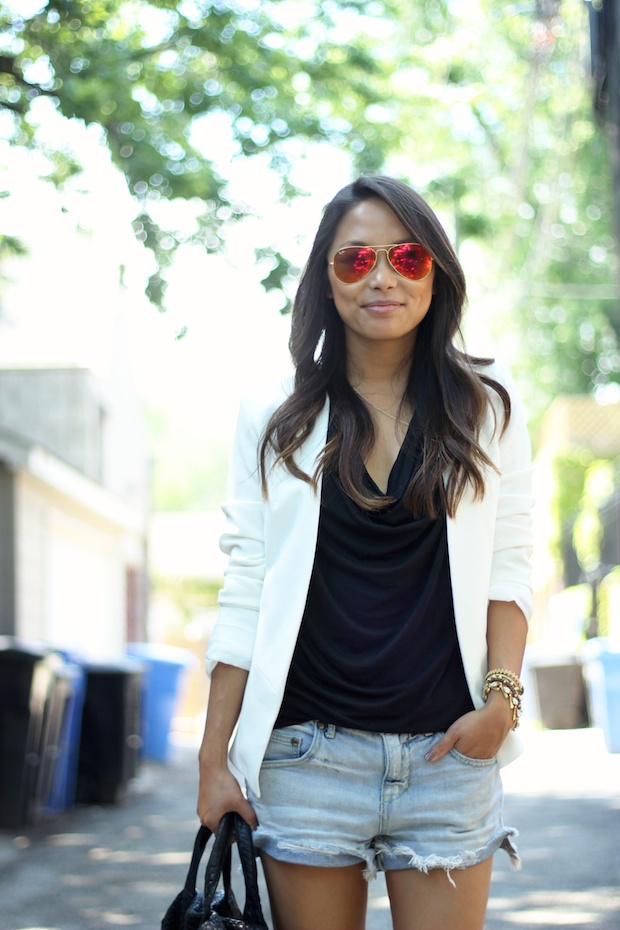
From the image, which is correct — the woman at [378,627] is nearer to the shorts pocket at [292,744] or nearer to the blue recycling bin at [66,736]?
the shorts pocket at [292,744]

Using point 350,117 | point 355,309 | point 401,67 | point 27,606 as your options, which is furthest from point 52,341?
point 355,309

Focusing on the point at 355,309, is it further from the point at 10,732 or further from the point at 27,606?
the point at 27,606

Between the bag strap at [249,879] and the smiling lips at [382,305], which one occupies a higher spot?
the smiling lips at [382,305]

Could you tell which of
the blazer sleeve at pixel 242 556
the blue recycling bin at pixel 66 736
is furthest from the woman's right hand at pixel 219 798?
the blue recycling bin at pixel 66 736

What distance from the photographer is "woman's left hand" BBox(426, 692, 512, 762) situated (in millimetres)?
A: 2352

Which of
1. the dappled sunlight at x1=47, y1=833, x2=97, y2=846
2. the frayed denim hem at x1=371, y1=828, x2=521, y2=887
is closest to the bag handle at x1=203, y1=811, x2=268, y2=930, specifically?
the frayed denim hem at x1=371, y1=828, x2=521, y2=887

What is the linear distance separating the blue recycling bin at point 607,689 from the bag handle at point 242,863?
10.3 m

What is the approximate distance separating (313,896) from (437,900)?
0.76 ft

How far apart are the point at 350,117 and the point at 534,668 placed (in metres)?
7.29

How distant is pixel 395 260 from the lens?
2.61 metres

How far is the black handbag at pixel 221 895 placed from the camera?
2.32 m

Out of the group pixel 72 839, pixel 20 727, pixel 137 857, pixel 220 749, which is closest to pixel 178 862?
pixel 137 857

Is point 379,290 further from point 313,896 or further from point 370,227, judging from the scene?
point 313,896

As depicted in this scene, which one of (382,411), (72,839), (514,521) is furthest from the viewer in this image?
(72,839)
